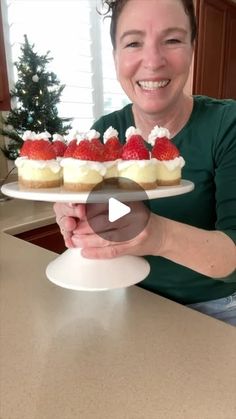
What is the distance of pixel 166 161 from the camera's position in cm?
65

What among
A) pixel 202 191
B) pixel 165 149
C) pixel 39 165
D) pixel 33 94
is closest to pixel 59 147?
pixel 39 165

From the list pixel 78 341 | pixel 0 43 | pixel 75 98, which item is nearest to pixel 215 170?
pixel 78 341

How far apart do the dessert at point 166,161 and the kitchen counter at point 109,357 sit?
0.85ft

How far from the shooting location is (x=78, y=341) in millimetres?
600

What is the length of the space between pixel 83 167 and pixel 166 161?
16cm

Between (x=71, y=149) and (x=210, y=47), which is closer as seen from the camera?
(x=71, y=149)

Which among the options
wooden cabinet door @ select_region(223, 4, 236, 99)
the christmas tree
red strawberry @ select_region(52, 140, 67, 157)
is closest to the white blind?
the christmas tree

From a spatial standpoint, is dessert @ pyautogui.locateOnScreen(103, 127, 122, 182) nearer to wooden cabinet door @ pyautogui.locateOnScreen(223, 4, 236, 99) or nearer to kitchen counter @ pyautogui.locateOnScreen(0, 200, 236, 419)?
kitchen counter @ pyautogui.locateOnScreen(0, 200, 236, 419)

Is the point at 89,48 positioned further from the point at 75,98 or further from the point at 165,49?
the point at 165,49

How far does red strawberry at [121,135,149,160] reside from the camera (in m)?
0.62

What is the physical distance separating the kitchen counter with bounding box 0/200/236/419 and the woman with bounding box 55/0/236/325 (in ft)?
0.41

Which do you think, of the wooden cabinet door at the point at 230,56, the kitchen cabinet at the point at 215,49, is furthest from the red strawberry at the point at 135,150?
the wooden cabinet door at the point at 230,56
